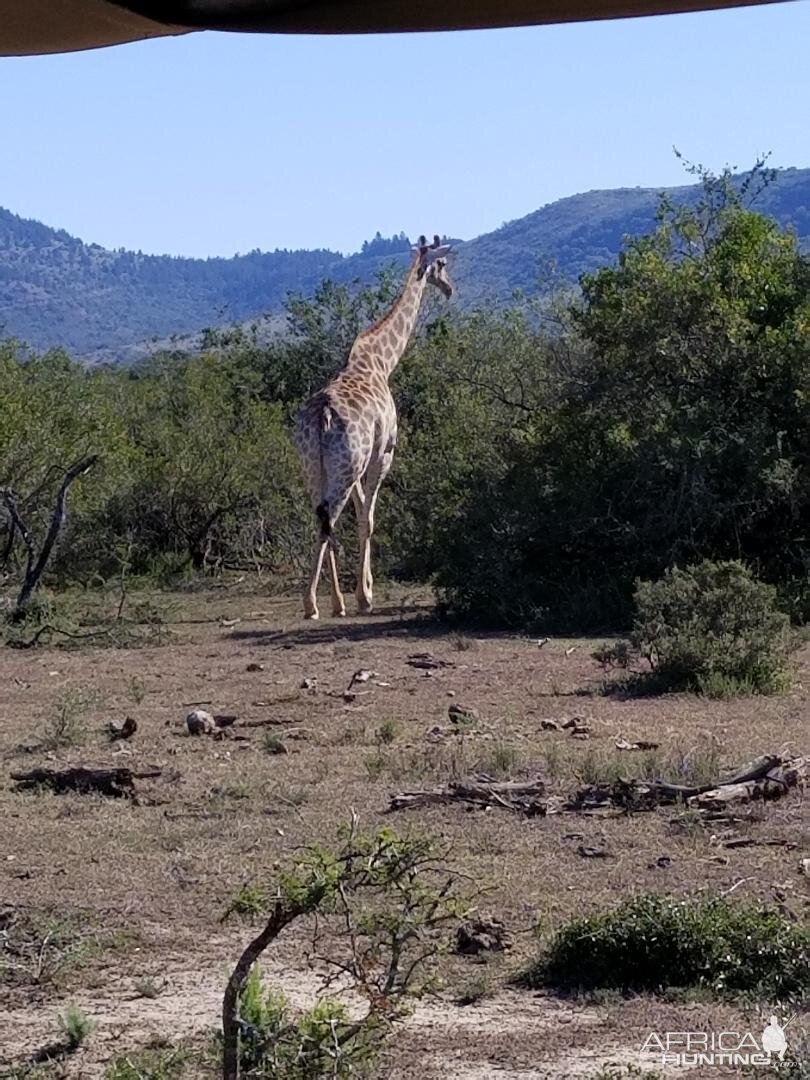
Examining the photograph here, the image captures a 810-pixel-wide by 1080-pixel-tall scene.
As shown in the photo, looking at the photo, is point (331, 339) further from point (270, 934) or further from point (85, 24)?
point (85, 24)

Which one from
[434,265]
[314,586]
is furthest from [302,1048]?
[434,265]

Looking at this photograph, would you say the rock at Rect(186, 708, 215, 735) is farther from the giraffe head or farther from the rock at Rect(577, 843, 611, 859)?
the giraffe head

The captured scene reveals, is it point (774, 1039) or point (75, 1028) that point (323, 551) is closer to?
point (75, 1028)

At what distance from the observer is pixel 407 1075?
160 inches

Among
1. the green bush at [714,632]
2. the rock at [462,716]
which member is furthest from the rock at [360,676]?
the green bush at [714,632]

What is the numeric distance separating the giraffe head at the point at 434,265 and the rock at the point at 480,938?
11.6 metres

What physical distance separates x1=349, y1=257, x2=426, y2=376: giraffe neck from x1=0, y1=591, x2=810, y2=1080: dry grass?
428cm

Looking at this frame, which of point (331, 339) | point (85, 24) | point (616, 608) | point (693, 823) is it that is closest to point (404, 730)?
point (693, 823)

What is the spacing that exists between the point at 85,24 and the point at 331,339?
2183 cm

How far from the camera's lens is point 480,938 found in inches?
198

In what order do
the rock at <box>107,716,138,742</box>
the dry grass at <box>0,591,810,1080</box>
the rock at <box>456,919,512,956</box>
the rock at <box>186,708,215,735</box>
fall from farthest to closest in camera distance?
the rock at <box>186,708,215,735</box>
the rock at <box>107,716,138,742</box>
the rock at <box>456,919,512,956</box>
the dry grass at <box>0,591,810,1080</box>

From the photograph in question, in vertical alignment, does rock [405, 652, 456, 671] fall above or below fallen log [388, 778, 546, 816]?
A: above

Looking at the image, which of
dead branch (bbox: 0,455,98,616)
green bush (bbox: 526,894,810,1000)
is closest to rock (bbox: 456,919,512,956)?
green bush (bbox: 526,894,810,1000)

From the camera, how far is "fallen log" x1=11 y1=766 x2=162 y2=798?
727 cm
